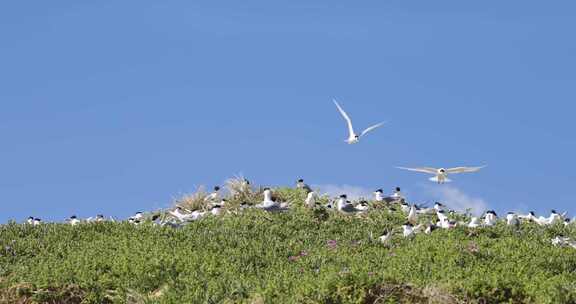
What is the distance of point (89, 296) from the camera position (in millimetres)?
14297

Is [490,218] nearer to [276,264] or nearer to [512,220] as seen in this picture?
[512,220]

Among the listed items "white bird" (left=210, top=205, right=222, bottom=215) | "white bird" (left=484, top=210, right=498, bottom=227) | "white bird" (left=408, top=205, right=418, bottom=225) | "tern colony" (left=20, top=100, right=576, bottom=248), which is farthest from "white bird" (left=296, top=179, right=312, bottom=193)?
"white bird" (left=484, top=210, right=498, bottom=227)

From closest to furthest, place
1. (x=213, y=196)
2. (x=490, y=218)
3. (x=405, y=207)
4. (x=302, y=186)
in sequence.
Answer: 1. (x=490, y=218)
2. (x=405, y=207)
3. (x=213, y=196)
4. (x=302, y=186)

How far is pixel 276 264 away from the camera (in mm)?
16141

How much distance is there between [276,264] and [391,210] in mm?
8221

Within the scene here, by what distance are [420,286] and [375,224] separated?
8.33 m

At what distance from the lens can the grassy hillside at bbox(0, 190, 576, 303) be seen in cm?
1291

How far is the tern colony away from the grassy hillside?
0.72 m

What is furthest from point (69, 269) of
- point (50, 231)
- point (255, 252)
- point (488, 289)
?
point (488, 289)

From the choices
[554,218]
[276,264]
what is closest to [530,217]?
[554,218]

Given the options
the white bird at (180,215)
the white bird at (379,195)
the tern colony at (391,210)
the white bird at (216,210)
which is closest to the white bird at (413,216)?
the tern colony at (391,210)

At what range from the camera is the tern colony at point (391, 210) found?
2030 centimetres

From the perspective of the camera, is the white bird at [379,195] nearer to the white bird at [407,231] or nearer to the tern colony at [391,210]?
the tern colony at [391,210]

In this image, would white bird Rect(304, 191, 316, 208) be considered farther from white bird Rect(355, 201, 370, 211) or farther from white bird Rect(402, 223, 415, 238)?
white bird Rect(402, 223, 415, 238)
